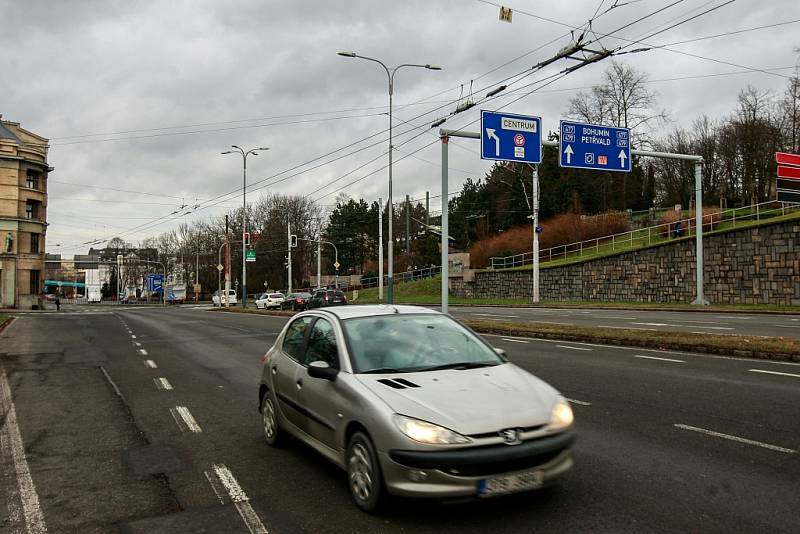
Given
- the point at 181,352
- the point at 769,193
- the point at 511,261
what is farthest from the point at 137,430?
the point at 769,193

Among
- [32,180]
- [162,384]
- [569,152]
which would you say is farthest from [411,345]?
[32,180]

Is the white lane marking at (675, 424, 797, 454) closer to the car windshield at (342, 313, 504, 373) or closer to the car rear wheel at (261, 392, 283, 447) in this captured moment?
the car windshield at (342, 313, 504, 373)

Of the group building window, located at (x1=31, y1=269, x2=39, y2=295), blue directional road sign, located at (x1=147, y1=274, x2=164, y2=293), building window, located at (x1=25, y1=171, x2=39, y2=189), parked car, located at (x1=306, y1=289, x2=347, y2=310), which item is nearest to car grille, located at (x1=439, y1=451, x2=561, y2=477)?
parked car, located at (x1=306, y1=289, x2=347, y2=310)

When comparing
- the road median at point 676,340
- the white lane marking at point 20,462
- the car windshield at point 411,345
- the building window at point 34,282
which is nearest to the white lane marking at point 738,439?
the car windshield at point 411,345

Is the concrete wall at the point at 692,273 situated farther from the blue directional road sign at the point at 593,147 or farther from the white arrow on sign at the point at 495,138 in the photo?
the white arrow on sign at the point at 495,138

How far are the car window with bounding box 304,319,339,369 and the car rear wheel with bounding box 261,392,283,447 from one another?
0.97 metres

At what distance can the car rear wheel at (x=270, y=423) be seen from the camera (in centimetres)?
632

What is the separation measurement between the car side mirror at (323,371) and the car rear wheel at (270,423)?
1.47m

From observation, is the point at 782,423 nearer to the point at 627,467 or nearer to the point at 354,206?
the point at 627,467

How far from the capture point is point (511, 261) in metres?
50.8

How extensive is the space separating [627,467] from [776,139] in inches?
2136

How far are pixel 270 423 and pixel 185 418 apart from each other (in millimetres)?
2084

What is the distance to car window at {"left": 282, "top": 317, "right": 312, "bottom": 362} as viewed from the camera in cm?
608

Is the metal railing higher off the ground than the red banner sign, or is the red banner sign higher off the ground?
the red banner sign
